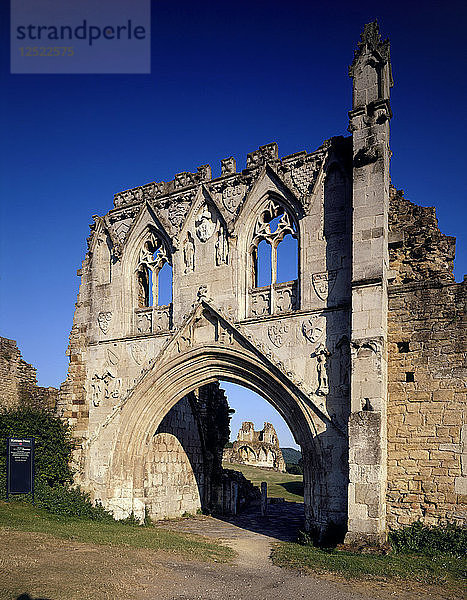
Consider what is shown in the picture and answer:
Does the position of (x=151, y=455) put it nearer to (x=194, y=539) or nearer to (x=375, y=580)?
(x=194, y=539)

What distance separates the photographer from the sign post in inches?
499

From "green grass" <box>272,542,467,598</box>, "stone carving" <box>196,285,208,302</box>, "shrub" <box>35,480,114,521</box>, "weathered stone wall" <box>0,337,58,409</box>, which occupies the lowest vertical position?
"shrub" <box>35,480,114,521</box>

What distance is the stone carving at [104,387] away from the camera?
14.4m

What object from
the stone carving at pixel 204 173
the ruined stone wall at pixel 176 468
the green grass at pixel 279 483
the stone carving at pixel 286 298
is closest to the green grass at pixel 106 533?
the ruined stone wall at pixel 176 468

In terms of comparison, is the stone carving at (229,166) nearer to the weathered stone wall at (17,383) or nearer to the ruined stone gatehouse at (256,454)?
the weathered stone wall at (17,383)

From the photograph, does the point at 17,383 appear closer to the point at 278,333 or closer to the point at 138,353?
the point at 138,353

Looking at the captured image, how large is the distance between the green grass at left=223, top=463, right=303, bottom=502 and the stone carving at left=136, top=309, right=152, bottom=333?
1153 centimetres

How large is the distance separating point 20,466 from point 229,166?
8741 millimetres

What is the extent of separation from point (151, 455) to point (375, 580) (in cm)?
888

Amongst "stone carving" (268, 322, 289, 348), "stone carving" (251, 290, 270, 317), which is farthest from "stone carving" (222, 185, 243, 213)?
"stone carving" (268, 322, 289, 348)

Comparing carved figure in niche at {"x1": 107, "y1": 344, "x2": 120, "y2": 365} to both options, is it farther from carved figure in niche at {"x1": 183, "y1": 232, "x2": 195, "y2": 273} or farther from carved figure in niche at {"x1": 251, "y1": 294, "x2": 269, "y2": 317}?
carved figure in niche at {"x1": 251, "y1": 294, "x2": 269, "y2": 317}

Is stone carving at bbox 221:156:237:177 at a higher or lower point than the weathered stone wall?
higher

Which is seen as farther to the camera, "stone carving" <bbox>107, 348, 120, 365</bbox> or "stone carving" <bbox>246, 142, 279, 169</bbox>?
"stone carving" <bbox>107, 348, 120, 365</bbox>

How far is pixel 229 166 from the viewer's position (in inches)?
543
